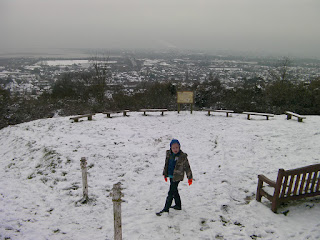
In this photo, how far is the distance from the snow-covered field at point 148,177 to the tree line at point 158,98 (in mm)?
7882

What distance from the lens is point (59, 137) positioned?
9.45 metres

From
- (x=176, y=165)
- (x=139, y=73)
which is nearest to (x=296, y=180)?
(x=176, y=165)

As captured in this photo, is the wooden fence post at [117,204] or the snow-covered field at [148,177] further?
the snow-covered field at [148,177]

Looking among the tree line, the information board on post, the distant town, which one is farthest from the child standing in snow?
the distant town

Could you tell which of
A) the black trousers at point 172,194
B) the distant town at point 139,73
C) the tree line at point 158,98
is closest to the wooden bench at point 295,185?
the black trousers at point 172,194

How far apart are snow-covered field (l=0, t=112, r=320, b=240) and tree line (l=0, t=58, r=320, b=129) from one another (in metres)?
7.88

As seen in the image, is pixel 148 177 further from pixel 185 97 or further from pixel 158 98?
pixel 158 98

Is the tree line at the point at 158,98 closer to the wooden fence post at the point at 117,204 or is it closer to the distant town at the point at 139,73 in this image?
the distant town at the point at 139,73

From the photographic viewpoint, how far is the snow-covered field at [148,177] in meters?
4.27

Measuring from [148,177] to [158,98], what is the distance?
16.8 meters

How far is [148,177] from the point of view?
6.75 meters

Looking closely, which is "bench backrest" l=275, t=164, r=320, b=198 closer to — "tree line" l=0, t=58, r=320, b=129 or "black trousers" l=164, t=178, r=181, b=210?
"black trousers" l=164, t=178, r=181, b=210

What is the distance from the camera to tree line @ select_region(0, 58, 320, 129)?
18.6 m

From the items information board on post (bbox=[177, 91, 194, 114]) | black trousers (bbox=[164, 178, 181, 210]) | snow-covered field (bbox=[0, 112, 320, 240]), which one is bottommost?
snow-covered field (bbox=[0, 112, 320, 240])
